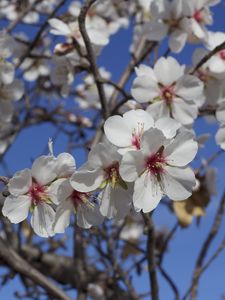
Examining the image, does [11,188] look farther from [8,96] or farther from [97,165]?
[8,96]

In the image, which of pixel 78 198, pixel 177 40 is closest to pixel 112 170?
pixel 78 198

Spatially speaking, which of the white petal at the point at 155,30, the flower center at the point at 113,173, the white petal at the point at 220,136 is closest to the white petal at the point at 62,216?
the flower center at the point at 113,173

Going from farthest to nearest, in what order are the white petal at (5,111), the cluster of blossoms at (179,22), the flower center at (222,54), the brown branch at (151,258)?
the white petal at (5,111)
the cluster of blossoms at (179,22)
the flower center at (222,54)
the brown branch at (151,258)

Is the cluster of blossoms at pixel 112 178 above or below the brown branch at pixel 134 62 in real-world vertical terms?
above

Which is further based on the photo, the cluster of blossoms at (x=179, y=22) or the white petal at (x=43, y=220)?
the cluster of blossoms at (x=179, y=22)

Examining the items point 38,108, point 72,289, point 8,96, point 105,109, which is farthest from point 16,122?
point 105,109

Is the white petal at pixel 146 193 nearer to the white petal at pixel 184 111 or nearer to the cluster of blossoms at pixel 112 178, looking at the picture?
the cluster of blossoms at pixel 112 178

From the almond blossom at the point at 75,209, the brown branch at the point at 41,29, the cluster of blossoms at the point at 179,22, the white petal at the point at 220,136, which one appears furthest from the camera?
the brown branch at the point at 41,29
